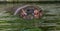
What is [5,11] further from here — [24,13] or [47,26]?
[47,26]

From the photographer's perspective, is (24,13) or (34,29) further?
(24,13)

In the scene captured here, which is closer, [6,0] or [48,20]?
[48,20]

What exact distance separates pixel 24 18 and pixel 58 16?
271mm

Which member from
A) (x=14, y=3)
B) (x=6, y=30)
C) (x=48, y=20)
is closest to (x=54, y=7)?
(x=48, y=20)

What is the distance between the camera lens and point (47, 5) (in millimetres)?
1440

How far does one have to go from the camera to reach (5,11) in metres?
1.35

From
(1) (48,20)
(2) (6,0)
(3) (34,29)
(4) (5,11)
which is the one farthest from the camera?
(2) (6,0)

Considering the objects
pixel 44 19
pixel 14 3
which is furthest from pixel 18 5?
pixel 44 19

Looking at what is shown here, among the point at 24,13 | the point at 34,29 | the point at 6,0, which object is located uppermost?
the point at 6,0

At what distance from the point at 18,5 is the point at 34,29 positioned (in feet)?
1.28

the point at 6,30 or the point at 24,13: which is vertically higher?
the point at 24,13

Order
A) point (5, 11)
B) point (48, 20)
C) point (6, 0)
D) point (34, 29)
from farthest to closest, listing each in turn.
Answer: point (6, 0) < point (5, 11) < point (48, 20) < point (34, 29)

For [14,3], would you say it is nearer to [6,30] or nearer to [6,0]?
[6,0]

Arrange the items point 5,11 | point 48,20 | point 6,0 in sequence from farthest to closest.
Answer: point 6,0, point 5,11, point 48,20
